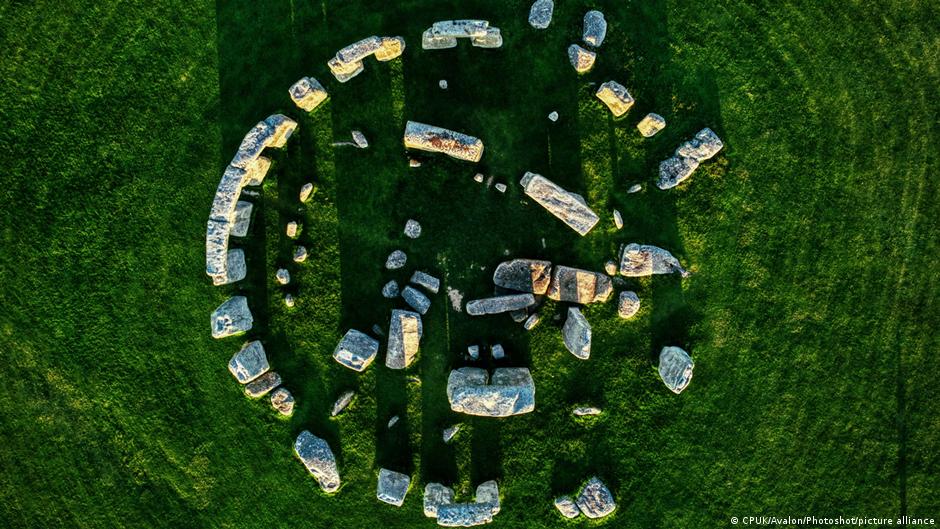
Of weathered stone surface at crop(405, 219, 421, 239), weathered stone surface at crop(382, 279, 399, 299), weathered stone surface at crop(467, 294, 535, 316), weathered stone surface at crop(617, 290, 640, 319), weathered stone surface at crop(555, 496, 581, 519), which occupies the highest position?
weathered stone surface at crop(405, 219, 421, 239)

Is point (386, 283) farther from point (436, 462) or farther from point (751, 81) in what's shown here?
point (751, 81)

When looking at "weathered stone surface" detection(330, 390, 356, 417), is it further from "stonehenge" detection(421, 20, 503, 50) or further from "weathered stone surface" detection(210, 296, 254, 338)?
"stonehenge" detection(421, 20, 503, 50)

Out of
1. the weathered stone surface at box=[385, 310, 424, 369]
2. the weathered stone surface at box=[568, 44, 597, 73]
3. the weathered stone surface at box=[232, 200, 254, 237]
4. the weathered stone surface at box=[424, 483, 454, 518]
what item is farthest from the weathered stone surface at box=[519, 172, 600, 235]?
the weathered stone surface at box=[424, 483, 454, 518]

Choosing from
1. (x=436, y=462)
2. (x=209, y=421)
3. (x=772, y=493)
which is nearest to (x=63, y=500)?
(x=209, y=421)

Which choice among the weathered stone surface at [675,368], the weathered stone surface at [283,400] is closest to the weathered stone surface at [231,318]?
the weathered stone surface at [283,400]

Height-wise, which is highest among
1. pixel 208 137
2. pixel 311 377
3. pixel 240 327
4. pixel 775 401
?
pixel 208 137

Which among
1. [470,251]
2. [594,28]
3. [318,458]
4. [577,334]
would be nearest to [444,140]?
[470,251]

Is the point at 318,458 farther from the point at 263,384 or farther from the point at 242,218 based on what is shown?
the point at 242,218
